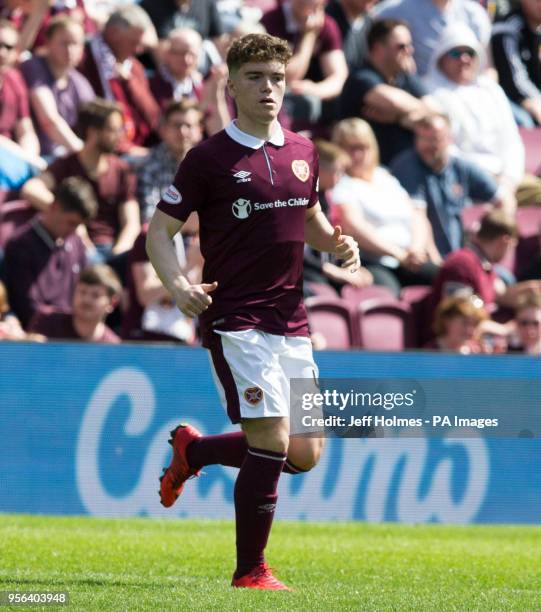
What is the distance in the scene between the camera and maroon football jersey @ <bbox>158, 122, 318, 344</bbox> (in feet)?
18.3

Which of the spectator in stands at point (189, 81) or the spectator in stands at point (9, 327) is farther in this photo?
the spectator in stands at point (189, 81)

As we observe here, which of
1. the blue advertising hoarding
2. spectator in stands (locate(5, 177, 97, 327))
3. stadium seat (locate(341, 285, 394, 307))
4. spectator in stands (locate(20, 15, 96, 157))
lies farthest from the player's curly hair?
spectator in stands (locate(20, 15, 96, 157))

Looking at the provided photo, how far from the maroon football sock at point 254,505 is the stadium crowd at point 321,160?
4.16 metres

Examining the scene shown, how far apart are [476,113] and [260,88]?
7.79 meters

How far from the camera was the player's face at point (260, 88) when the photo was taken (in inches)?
219

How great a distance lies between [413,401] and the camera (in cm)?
625

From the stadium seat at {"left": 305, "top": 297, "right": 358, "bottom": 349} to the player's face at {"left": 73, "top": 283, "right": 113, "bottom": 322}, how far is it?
160 centimetres

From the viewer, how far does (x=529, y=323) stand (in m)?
10.6

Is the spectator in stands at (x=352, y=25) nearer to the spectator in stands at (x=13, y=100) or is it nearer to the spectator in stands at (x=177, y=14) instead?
the spectator in stands at (x=177, y=14)

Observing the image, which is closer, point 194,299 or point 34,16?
point 194,299

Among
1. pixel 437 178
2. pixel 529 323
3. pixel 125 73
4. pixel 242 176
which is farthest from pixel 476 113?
pixel 242 176

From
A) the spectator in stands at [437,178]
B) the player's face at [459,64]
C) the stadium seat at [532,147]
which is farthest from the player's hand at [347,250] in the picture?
the stadium seat at [532,147]

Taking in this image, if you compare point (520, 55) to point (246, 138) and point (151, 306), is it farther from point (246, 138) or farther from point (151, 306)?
point (246, 138)

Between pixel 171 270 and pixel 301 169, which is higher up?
pixel 301 169
